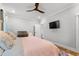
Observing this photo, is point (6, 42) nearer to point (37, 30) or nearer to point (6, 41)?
point (6, 41)

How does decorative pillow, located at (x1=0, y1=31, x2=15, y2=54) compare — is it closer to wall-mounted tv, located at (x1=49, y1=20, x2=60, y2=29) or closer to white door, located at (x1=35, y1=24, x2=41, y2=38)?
white door, located at (x1=35, y1=24, x2=41, y2=38)

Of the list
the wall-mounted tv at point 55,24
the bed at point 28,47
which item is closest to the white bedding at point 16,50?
the bed at point 28,47

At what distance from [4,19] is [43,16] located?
47cm

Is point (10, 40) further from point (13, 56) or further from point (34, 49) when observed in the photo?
point (34, 49)

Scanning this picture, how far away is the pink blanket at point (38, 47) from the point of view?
108 centimetres

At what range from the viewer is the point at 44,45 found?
3.67 ft

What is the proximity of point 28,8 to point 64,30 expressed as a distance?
50cm

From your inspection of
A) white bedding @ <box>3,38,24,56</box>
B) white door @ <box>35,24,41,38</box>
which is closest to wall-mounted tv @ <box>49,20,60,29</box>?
white door @ <box>35,24,41,38</box>

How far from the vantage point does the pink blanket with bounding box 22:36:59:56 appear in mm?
1085

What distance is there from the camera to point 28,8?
1268 millimetres

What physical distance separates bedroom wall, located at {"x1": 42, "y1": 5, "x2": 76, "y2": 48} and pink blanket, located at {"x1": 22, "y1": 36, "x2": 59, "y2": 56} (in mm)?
121

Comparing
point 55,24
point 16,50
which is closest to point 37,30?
point 55,24

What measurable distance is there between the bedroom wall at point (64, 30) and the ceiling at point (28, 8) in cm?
7

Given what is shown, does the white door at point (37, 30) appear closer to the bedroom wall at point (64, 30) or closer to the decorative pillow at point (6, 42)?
the bedroom wall at point (64, 30)
